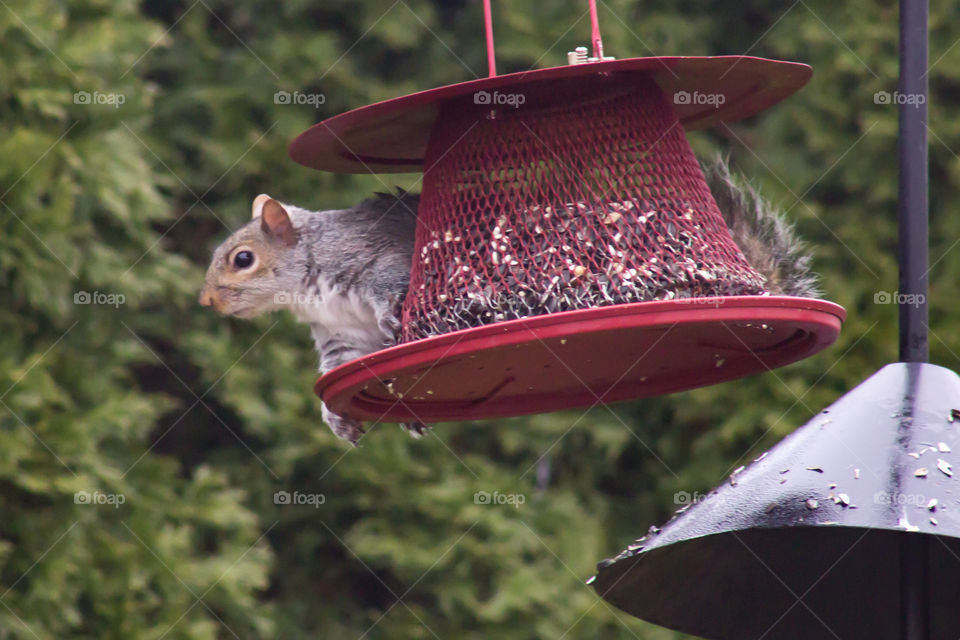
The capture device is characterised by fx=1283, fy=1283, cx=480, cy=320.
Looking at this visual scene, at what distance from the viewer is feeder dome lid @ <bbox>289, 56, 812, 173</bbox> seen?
182 centimetres

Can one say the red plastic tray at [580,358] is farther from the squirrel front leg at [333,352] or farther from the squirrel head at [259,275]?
the squirrel head at [259,275]

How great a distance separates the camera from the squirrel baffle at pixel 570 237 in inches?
75.7

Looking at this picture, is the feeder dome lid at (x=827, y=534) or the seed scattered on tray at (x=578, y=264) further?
the seed scattered on tray at (x=578, y=264)

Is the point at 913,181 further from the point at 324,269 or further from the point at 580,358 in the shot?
the point at 324,269

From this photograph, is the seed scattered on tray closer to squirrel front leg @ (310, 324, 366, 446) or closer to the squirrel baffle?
the squirrel baffle

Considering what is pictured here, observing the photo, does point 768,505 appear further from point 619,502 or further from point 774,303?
point 619,502

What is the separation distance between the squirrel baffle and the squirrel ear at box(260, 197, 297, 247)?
31cm

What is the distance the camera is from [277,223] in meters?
2.58

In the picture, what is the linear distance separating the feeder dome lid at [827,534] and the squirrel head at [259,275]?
105 centimetres

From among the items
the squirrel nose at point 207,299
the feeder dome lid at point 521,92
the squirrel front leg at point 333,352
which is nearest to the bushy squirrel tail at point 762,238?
the feeder dome lid at point 521,92

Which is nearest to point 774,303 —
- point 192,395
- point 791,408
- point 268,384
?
point 791,408

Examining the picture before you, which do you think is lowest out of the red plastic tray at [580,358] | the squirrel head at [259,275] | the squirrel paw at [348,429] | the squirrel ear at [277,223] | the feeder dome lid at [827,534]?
the feeder dome lid at [827,534]

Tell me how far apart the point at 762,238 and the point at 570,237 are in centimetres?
47

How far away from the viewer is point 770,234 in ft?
7.51
